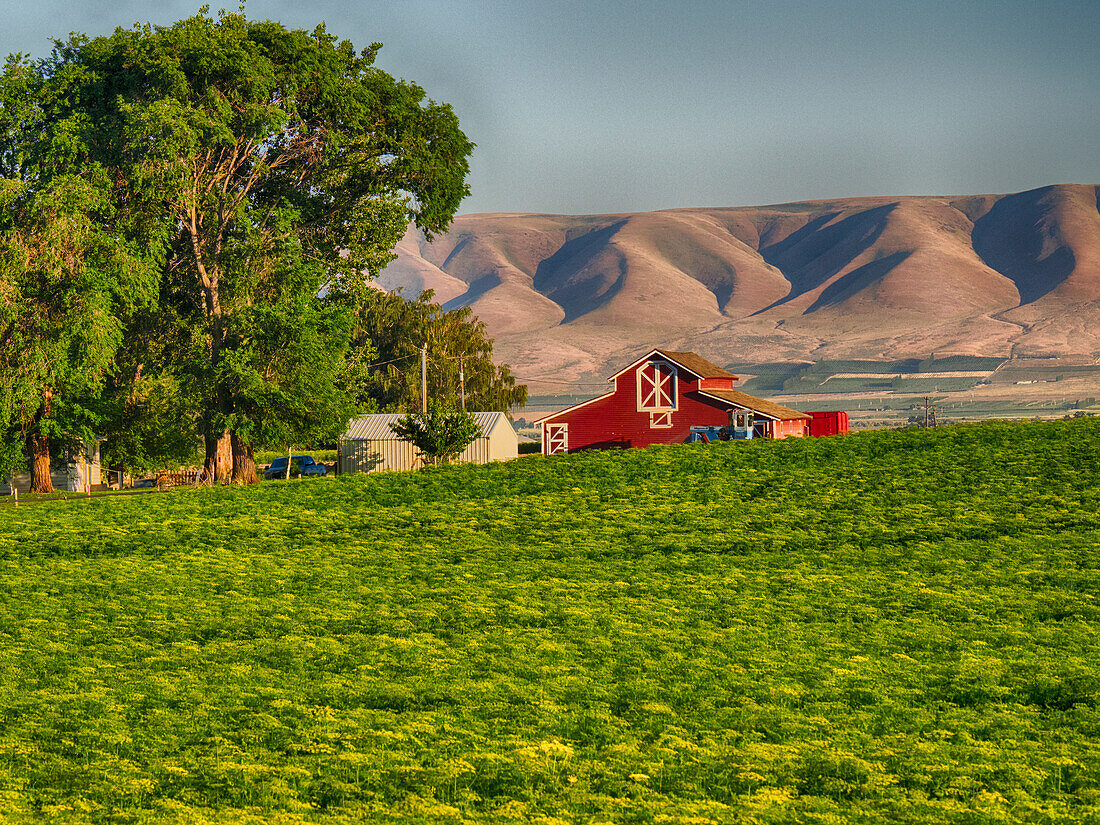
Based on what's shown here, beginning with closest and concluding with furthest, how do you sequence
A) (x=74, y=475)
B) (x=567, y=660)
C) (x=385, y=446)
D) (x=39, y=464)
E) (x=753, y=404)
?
(x=567, y=660) < (x=39, y=464) < (x=74, y=475) < (x=385, y=446) < (x=753, y=404)

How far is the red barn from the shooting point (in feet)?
217

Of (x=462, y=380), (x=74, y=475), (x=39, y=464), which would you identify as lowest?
(x=74, y=475)

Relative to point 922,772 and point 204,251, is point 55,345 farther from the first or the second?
point 922,772

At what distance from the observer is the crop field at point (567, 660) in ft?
34.6

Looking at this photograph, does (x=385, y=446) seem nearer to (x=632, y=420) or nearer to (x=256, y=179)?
(x=632, y=420)

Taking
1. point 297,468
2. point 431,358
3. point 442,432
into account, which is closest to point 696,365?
point 442,432

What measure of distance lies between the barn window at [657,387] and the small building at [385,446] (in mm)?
9498

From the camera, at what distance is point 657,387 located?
222 feet

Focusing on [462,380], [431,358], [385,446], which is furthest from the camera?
[431,358]

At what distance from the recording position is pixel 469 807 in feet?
33.0

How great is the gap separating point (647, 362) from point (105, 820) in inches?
2329

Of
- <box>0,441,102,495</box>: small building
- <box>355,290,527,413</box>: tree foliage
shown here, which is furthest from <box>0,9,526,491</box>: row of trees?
<box>355,290,527,413</box>: tree foliage

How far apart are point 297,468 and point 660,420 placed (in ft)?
84.5

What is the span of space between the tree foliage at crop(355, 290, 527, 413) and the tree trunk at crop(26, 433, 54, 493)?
40.6 m
